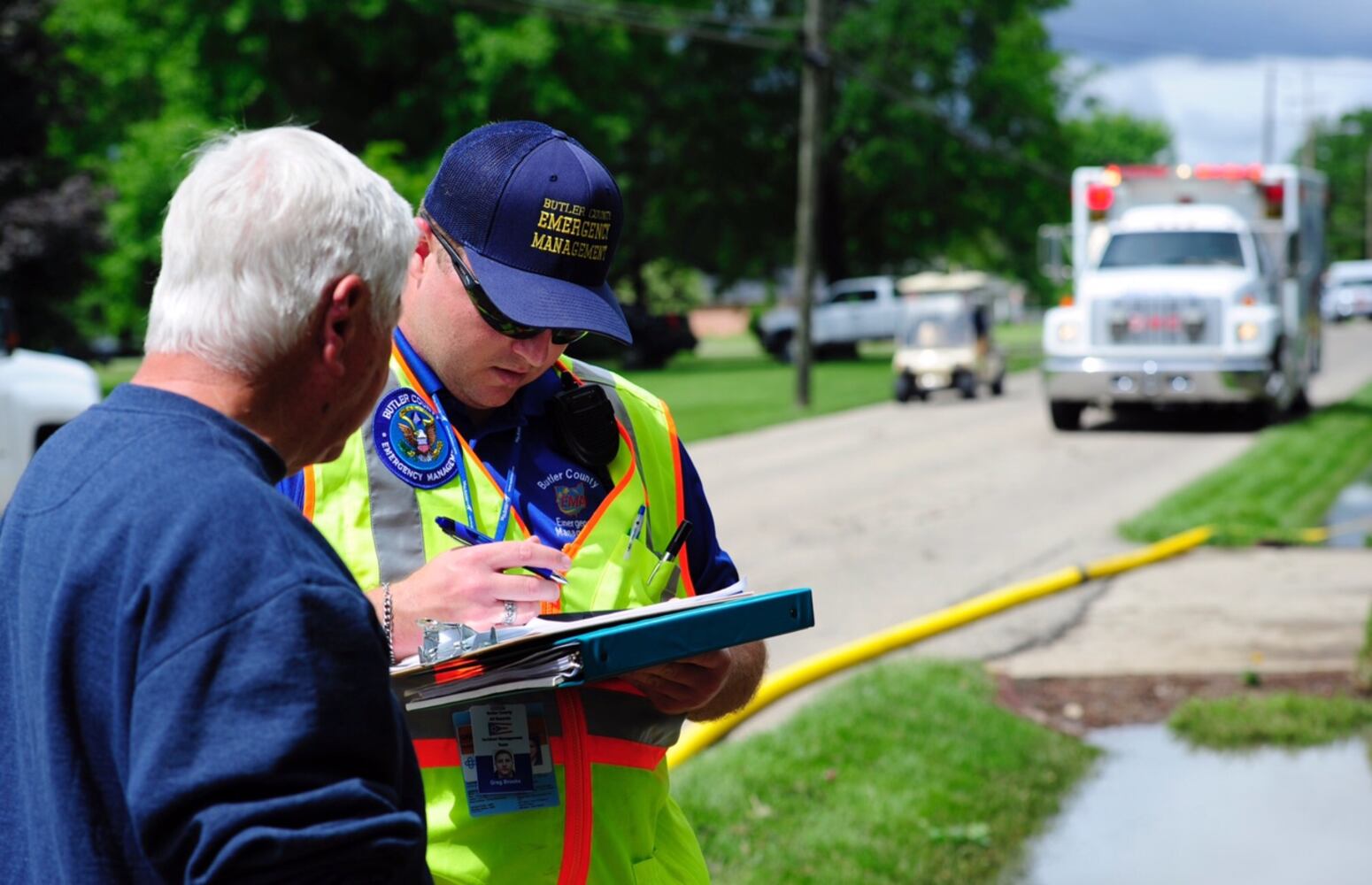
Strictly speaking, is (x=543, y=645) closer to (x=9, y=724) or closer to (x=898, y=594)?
(x=9, y=724)

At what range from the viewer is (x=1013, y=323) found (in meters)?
92.8

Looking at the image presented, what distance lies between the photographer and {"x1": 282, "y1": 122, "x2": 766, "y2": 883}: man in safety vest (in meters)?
2.13

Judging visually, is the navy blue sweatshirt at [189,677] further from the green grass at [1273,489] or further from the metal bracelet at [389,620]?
the green grass at [1273,489]

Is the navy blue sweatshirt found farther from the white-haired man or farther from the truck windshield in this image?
the truck windshield

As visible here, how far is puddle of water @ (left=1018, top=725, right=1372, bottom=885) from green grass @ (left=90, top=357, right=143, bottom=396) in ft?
61.3

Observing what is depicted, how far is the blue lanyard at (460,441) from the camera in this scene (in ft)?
7.17

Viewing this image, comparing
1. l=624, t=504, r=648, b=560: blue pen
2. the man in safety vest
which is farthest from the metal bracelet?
l=624, t=504, r=648, b=560: blue pen

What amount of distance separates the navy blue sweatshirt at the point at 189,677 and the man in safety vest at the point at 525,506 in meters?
0.54

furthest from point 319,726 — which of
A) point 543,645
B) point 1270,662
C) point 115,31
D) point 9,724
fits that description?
point 115,31

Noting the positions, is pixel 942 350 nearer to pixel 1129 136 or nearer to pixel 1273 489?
pixel 1273 489

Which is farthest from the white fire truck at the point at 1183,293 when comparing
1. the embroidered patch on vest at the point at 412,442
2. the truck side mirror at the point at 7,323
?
the embroidered patch on vest at the point at 412,442

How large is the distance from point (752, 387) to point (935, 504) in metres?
17.7

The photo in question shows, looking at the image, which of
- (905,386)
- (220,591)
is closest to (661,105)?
(905,386)

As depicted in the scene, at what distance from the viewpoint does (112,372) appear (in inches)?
1838
